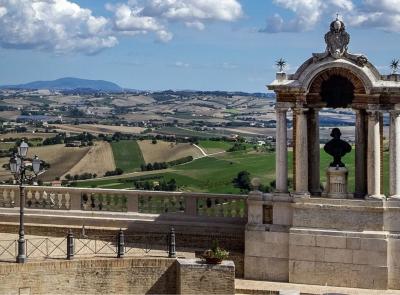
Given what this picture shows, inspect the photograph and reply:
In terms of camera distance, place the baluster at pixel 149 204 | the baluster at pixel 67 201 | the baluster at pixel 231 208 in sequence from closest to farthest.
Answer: the baluster at pixel 231 208 < the baluster at pixel 149 204 < the baluster at pixel 67 201

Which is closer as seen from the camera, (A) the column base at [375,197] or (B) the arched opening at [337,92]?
(A) the column base at [375,197]

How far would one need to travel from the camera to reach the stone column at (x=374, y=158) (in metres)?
18.5

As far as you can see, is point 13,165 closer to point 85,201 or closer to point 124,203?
point 85,201

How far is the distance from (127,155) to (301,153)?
73.2 metres

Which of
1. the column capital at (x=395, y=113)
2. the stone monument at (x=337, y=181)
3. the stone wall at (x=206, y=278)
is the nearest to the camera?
the stone wall at (x=206, y=278)

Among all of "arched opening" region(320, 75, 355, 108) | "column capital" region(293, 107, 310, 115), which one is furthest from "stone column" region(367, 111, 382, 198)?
"column capital" region(293, 107, 310, 115)

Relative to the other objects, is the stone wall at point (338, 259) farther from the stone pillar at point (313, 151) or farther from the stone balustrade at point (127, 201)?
the stone balustrade at point (127, 201)

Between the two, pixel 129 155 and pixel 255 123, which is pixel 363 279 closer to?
pixel 129 155

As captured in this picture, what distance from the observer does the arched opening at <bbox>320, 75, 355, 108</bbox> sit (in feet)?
63.5

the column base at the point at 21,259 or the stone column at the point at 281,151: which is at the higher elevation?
the stone column at the point at 281,151

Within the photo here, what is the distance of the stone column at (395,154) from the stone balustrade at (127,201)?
4090 mm

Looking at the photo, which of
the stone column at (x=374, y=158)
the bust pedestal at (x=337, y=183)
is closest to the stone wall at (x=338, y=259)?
the bust pedestal at (x=337, y=183)

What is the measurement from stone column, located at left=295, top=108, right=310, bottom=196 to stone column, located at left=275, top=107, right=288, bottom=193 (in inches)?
12.3

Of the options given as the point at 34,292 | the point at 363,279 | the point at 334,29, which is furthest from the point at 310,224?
the point at 34,292
